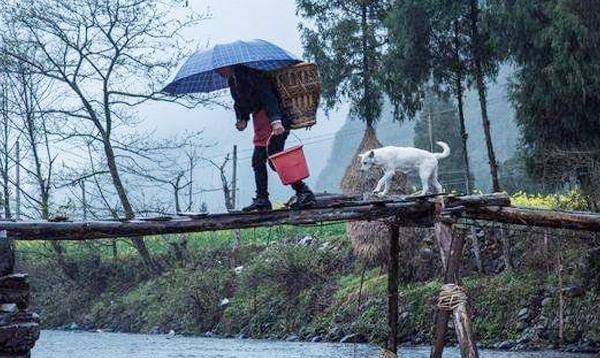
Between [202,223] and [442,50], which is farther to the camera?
[442,50]

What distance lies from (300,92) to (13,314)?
11.2 feet

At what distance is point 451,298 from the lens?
301 inches

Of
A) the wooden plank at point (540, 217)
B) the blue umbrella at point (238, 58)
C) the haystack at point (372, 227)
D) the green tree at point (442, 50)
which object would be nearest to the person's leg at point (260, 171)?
the blue umbrella at point (238, 58)

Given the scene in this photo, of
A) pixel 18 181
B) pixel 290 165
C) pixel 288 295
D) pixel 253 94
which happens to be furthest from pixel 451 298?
pixel 18 181

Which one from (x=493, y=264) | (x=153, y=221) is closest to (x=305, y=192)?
(x=153, y=221)

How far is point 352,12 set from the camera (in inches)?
785

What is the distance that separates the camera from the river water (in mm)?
14409

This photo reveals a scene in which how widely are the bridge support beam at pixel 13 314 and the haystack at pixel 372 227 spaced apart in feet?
38.3

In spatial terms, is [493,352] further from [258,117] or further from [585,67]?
[258,117]

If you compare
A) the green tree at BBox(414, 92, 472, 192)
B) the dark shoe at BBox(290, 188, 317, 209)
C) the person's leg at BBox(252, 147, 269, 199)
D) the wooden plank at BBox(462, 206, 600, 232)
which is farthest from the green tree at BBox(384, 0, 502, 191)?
the green tree at BBox(414, 92, 472, 192)

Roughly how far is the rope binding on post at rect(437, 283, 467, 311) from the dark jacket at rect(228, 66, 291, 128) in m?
2.27

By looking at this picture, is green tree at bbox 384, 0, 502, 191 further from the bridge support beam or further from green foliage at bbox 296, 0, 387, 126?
the bridge support beam

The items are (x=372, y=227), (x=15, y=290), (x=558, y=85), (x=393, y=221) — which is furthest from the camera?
(x=372, y=227)

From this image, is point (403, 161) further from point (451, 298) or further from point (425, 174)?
point (451, 298)
